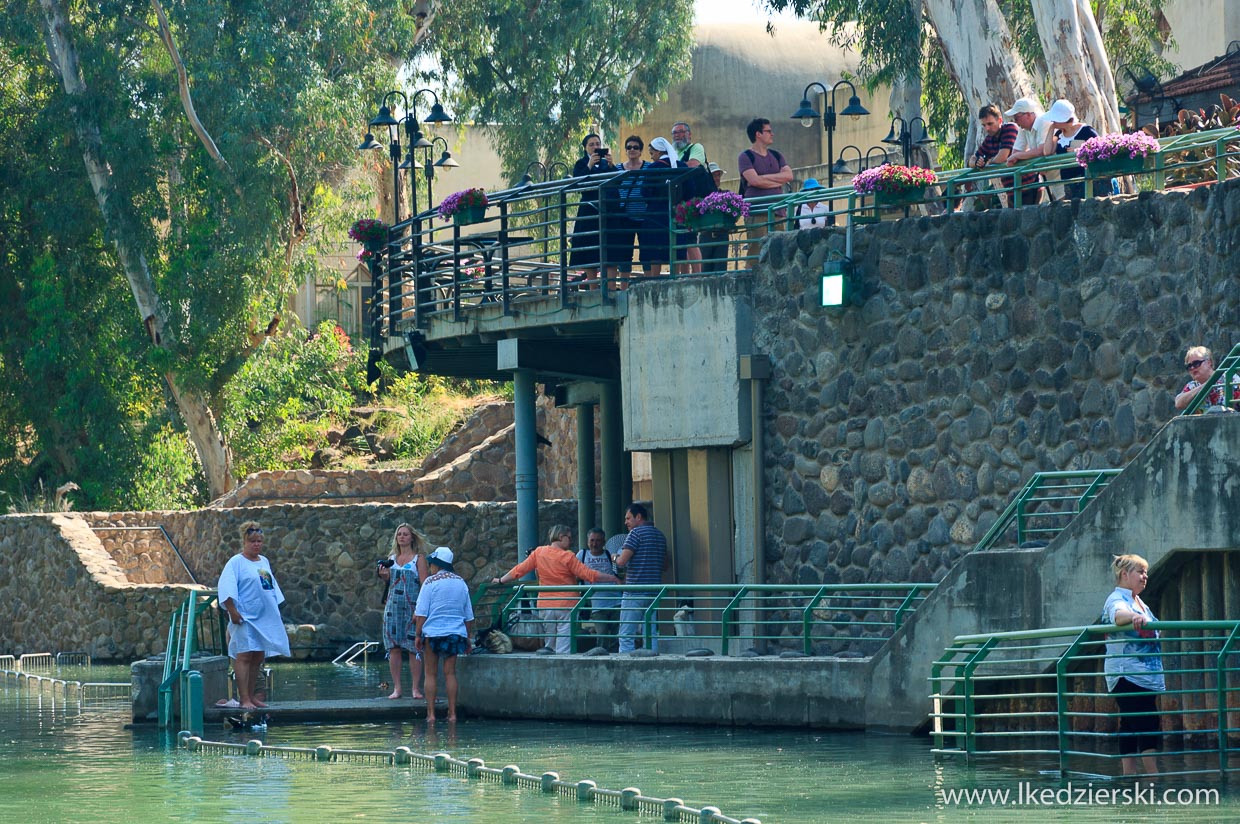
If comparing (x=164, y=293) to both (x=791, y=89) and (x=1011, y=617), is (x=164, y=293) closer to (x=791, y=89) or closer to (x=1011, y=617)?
(x=791, y=89)

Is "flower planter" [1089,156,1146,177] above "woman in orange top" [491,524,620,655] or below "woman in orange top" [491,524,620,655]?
above

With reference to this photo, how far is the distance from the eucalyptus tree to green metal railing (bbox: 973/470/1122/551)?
860 inches

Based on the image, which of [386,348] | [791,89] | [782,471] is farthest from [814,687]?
[791,89]

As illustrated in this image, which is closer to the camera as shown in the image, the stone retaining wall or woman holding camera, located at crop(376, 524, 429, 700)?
woman holding camera, located at crop(376, 524, 429, 700)

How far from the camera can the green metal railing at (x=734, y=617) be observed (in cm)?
1711

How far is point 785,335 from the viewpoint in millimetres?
18875

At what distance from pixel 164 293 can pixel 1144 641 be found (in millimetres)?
27357

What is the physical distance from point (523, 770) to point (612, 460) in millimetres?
10198

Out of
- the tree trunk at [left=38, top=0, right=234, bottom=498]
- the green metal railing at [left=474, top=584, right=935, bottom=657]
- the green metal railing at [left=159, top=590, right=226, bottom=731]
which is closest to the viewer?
the green metal railing at [left=159, top=590, right=226, bottom=731]

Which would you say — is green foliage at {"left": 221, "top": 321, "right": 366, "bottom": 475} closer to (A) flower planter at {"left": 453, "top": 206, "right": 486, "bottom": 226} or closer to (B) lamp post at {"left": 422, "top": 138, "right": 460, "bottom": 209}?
(B) lamp post at {"left": 422, "top": 138, "right": 460, "bottom": 209}

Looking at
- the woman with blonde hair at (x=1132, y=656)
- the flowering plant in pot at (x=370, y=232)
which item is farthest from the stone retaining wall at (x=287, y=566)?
the woman with blonde hair at (x=1132, y=656)

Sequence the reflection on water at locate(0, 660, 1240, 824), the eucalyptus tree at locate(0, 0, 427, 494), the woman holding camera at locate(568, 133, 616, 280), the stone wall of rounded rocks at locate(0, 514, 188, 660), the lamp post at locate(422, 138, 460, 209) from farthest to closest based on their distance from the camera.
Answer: the eucalyptus tree at locate(0, 0, 427, 494)
the stone wall of rounded rocks at locate(0, 514, 188, 660)
the lamp post at locate(422, 138, 460, 209)
the woman holding camera at locate(568, 133, 616, 280)
the reflection on water at locate(0, 660, 1240, 824)

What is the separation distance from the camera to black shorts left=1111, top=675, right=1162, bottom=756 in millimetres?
12461

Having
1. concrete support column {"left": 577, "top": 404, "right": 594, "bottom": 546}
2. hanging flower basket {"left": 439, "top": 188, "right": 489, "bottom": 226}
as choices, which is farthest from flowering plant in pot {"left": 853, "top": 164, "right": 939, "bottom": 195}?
concrete support column {"left": 577, "top": 404, "right": 594, "bottom": 546}
